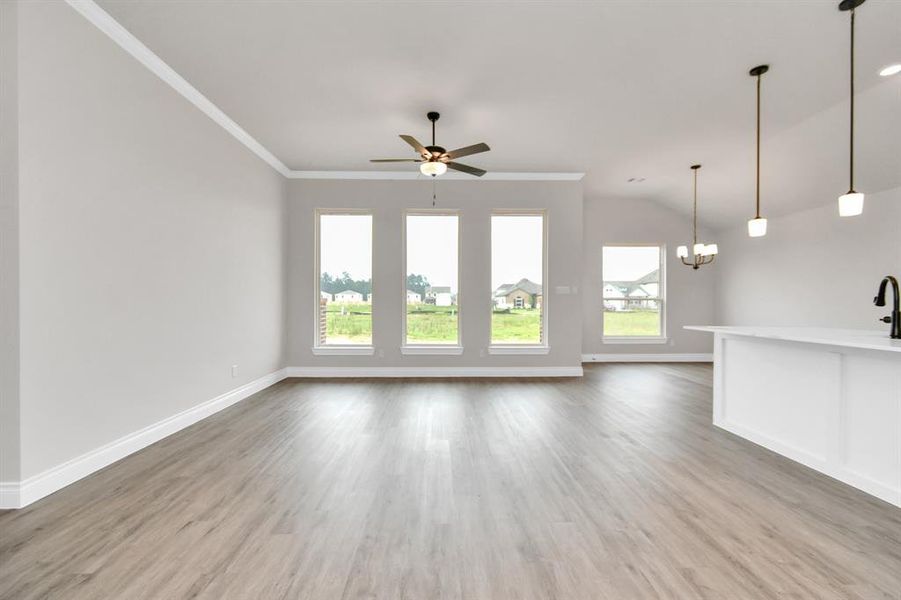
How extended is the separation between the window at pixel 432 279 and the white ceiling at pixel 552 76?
137cm

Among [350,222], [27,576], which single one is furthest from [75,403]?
[350,222]

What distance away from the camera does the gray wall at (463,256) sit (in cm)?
602

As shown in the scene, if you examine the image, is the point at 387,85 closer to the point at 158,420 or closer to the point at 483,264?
the point at 483,264

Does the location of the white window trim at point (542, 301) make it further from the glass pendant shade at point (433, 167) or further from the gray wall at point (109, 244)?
the gray wall at point (109, 244)

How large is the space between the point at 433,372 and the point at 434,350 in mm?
351

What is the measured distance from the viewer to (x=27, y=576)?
5.43 feet

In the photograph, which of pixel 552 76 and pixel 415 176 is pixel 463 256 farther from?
pixel 552 76

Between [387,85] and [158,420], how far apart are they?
3596 millimetres

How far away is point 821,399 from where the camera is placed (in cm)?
274

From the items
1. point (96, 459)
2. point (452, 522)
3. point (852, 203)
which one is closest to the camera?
Answer: point (452, 522)

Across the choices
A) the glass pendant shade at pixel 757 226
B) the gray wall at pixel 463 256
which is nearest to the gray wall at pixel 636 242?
the gray wall at pixel 463 256

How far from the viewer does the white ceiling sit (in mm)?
2691

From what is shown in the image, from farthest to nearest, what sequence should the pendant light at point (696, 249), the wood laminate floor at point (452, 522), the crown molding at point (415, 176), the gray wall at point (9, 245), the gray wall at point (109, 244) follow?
the crown molding at point (415, 176), the pendant light at point (696, 249), the gray wall at point (109, 244), the gray wall at point (9, 245), the wood laminate floor at point (452, 522)

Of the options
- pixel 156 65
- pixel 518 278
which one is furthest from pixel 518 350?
pixel 156 65
